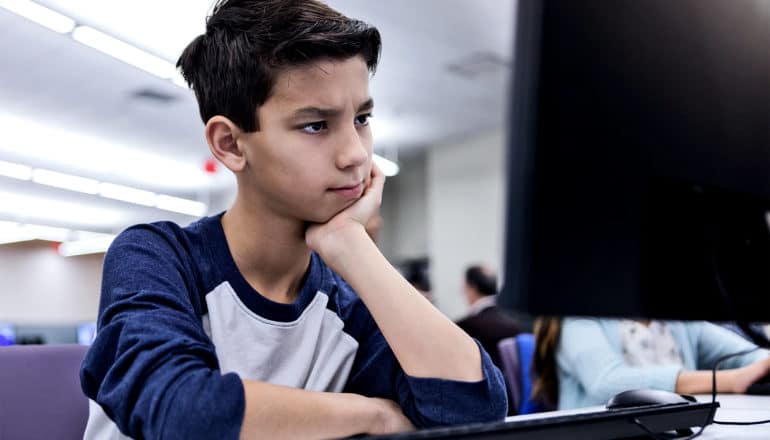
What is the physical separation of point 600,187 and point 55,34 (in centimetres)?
457

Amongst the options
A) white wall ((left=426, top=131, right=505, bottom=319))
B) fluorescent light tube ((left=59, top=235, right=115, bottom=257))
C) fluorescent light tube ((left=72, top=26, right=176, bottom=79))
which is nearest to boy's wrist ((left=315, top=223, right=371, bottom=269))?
fluorescent light tube ((left=72, top=26, right=176, bottom=79))

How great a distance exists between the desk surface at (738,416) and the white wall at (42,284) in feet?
27.2

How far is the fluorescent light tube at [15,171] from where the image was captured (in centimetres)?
676

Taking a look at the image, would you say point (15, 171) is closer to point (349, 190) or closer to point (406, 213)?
point (406, 213)

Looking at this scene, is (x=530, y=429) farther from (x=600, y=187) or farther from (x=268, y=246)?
(x=268, y=246)

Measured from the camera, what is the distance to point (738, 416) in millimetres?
865

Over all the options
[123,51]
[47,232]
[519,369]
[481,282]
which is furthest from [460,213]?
[47,232]

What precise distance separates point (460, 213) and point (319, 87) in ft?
20.7

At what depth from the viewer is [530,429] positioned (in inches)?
20.4

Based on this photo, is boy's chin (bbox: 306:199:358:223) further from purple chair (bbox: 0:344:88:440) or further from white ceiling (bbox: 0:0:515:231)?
white ceiling (bbox: 0:0:515:231)

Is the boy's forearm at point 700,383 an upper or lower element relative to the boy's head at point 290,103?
lower

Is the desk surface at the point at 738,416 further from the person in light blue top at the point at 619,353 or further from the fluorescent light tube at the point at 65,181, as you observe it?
the fluorescent light tube at the point at 65,181

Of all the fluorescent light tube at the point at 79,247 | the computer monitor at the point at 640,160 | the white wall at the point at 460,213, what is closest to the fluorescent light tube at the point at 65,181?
the fluorescent light tube at the point at 79,247

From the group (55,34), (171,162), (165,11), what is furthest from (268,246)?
(171,162)
